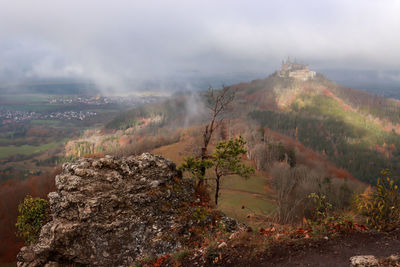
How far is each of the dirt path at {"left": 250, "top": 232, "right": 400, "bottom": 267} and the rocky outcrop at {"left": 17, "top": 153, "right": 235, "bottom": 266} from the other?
189 inches

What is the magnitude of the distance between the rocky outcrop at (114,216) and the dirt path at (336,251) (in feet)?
15.8

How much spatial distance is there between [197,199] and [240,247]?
5.82 metres

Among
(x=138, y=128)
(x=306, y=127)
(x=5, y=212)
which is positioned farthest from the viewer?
(x=138, y=128)

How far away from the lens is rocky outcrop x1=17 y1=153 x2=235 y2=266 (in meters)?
9.54

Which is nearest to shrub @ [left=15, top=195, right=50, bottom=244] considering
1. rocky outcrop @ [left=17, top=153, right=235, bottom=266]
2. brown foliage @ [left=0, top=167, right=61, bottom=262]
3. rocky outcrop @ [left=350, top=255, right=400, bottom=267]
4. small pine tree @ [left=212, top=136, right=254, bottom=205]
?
rocky outcrop @ [left=17, top=153, right=235, bottom=266]

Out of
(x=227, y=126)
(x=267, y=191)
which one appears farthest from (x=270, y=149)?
(x=227, y=126)

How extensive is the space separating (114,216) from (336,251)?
27.6 ft

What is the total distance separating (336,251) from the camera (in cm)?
595

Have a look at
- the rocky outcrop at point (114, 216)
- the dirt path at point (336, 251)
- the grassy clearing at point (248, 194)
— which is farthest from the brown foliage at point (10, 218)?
the dirt path at point (336, 251)

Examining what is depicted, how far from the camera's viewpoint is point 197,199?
41.4 ft

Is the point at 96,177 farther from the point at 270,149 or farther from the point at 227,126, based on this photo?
the point at 227,126

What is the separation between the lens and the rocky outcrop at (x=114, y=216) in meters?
9.54

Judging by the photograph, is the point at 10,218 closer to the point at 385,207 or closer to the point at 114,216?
the point at 114,216

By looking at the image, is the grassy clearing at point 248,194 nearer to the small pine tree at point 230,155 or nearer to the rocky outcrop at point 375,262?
the small pine tree at point 230,155
